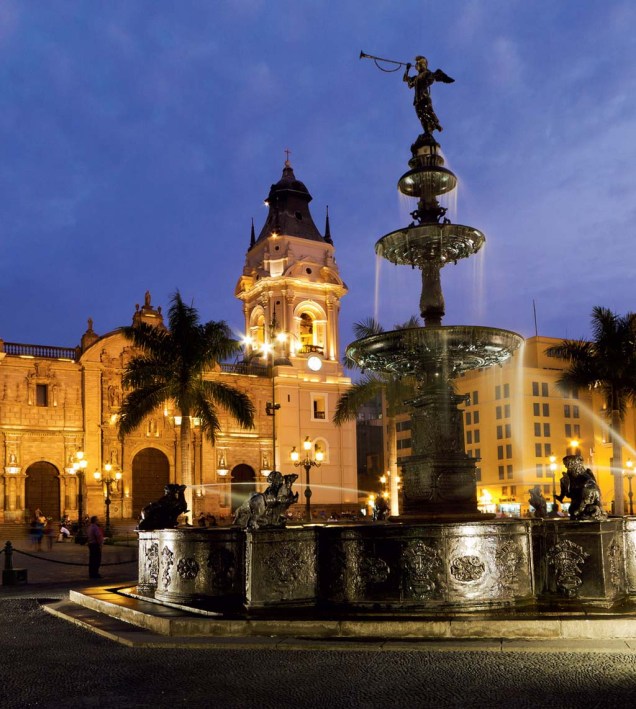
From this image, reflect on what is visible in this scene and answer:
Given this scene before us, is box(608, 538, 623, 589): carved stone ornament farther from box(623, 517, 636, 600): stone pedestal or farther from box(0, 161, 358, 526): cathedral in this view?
box(0, 161, 358, 526): cathedral

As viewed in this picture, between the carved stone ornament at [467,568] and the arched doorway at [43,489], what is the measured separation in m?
40.2

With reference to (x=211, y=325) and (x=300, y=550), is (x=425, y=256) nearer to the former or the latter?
(x=300, y=550)

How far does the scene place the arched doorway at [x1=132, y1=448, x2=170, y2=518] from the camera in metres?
49.0

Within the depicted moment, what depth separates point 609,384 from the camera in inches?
1179

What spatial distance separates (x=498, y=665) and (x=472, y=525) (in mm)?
2105

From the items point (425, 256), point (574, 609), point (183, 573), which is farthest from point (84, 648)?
point (425, 256)

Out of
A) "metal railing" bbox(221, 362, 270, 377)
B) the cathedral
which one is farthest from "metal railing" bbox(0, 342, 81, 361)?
"metal railing" bbox(221, 362, 270, 377)

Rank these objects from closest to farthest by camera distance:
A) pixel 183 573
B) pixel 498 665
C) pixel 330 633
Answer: pixel 498 665, pixel 330 633, pixel 183 573

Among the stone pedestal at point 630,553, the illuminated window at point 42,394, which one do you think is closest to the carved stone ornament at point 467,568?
the stone pedestal at point 630,553

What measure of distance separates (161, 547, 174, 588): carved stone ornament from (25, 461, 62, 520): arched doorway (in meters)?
37.3

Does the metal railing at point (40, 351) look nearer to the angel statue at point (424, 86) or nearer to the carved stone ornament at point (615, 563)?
the angel statue at point (424, 86)

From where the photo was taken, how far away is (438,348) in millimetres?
11305

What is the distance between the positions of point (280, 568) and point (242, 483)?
42.6 meters

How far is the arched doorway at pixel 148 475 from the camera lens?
49.0 m
